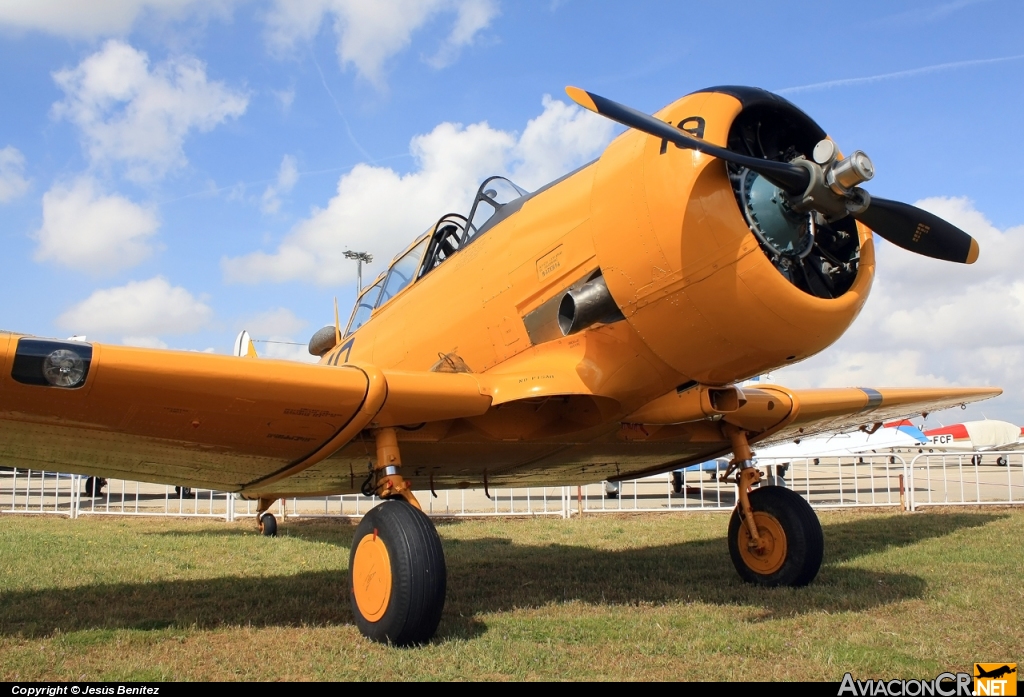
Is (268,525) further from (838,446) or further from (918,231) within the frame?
(838,446)

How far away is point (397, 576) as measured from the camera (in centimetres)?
426

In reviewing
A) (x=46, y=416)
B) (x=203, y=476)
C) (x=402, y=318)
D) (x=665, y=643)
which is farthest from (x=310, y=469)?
(x=665, y=643)

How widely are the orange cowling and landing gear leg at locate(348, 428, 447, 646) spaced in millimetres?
1746

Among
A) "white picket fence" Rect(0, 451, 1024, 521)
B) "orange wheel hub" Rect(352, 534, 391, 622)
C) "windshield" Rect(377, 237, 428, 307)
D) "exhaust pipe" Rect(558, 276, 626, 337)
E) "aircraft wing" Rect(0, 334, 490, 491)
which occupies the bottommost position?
"white picket fence" Rect(0, 451, 1024, 521)

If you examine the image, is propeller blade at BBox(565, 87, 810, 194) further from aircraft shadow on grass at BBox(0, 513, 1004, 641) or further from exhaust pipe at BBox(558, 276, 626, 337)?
aircraft shadow on grass at BBox(0, 513, 1004, 641)

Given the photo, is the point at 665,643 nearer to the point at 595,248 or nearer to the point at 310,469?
the point at 595,248

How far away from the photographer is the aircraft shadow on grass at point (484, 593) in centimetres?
504

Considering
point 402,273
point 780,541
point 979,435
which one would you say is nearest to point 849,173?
point 780,541

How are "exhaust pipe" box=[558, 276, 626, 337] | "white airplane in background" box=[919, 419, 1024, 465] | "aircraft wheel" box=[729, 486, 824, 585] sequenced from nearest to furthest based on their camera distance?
"exhaust pipe" box=[558, 276, 626, 337], "aircraft wheel" box=[729, 486, 824, 585], "white airplane in background" box=[919, 419, 1024, 465]

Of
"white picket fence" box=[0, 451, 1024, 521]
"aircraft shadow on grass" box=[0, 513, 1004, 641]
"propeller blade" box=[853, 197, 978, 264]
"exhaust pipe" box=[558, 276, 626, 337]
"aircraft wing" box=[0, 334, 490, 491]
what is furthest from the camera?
"white picket fence" box=[0, 451, 1024, 521]

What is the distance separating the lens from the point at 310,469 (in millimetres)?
5953

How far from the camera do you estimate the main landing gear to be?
587cm

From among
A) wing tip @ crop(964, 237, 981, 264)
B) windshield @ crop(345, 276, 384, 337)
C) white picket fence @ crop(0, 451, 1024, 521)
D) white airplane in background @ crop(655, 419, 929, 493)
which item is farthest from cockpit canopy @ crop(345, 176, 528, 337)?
white airplane in background @ crop(655, 419, 929, 493)

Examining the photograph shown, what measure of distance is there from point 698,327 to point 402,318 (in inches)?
116
